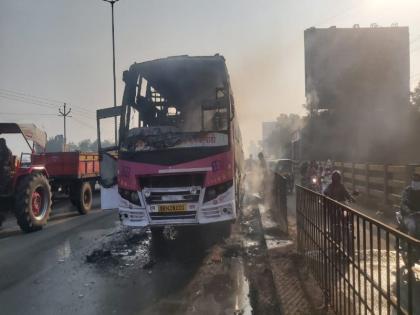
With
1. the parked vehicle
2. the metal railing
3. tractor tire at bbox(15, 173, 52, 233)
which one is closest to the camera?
the metal railing

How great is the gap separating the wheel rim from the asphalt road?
26.1 inches

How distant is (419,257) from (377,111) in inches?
1319

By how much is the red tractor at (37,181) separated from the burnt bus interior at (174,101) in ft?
12.0

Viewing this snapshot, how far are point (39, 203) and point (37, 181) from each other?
28.7 inches

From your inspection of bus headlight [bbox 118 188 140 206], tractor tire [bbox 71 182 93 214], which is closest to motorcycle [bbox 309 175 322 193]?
tractor tire [bbox 71 182 93 214]

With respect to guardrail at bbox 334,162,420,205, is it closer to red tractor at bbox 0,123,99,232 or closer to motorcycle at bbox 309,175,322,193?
motorcycle at bbox 309,175,322,193

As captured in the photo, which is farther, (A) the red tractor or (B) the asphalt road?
(A) the red tractor

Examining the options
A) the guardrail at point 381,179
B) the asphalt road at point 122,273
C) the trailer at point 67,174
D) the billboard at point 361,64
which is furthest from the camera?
the billboard at point 361,64

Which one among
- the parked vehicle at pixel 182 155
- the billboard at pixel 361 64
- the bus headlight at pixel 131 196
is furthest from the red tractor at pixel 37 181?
the billboard at pixel 361 64

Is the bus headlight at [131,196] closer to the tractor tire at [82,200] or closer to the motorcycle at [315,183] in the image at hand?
the tractor tire at [82,200]

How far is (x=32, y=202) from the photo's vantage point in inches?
396

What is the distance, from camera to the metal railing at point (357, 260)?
2.61 metres

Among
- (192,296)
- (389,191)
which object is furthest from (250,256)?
(389,191)

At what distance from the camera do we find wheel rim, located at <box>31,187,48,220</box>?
33.6ft
